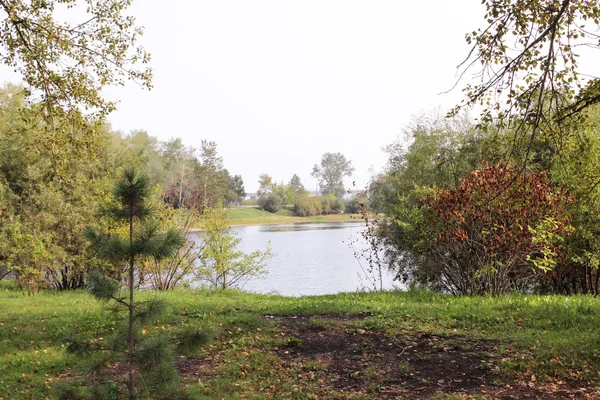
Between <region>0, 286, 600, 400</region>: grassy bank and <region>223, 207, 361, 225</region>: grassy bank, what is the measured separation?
37546mm

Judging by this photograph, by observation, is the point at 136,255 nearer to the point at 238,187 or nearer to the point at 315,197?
the point at 315,197

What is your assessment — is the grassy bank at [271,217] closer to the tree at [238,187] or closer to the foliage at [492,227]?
the tree at [238,187]

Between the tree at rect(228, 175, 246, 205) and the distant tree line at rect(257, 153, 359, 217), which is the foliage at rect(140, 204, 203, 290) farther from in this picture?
the tree at rect(228, 175, 246, 205)

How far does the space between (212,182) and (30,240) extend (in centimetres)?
3700

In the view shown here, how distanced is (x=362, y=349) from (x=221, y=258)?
8248 millimetres

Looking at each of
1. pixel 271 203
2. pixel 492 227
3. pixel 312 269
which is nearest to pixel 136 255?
pixel 492 227

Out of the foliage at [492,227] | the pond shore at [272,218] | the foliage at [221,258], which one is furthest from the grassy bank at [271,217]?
the foliage at [492,227]

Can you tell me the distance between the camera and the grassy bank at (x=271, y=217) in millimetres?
47312

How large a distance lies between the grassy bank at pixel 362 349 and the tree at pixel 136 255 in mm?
504

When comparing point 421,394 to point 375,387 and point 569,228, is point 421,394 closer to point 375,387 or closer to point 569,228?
point 375,387

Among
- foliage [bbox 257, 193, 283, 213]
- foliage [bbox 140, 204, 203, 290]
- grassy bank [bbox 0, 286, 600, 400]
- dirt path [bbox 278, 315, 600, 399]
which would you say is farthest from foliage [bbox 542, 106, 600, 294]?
foliage [bbox 257, 193, 283, 213]

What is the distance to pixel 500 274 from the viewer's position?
991cm

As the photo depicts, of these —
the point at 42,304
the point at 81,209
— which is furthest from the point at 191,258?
the point at 42,304

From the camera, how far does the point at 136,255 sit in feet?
13.2
